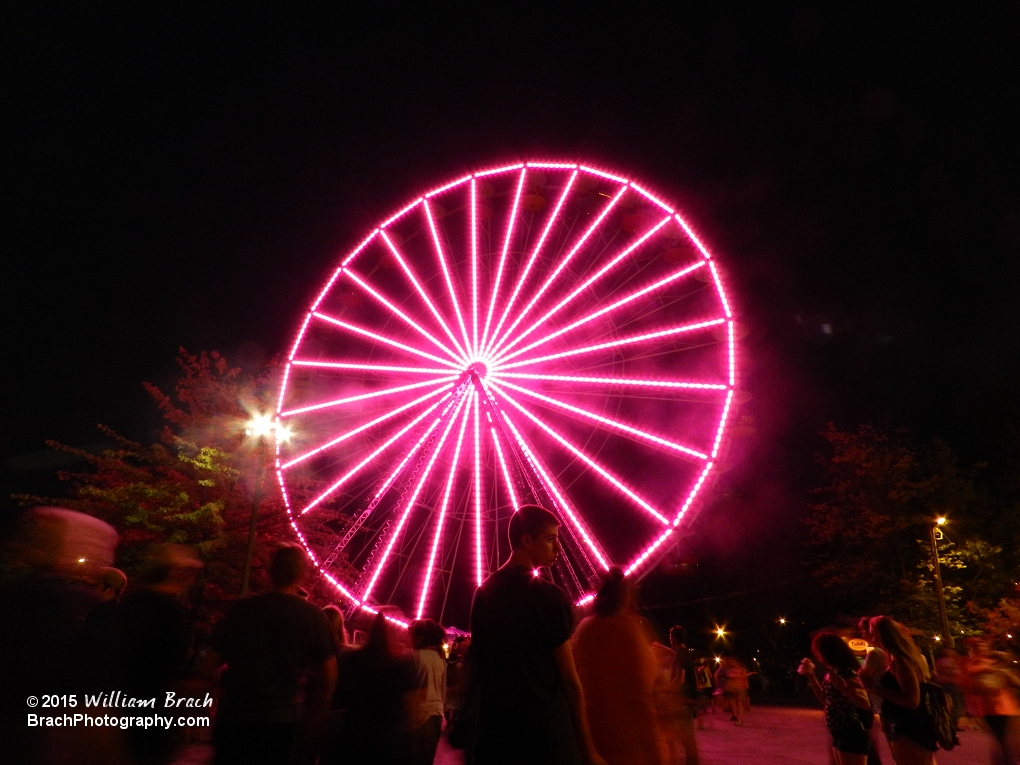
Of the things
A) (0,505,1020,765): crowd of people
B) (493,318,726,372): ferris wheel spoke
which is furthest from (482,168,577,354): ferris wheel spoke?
(0,505,1020,765): crowd of people

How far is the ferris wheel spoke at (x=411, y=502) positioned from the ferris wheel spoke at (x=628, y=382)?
117cm

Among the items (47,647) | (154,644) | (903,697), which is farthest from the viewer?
(903,697)

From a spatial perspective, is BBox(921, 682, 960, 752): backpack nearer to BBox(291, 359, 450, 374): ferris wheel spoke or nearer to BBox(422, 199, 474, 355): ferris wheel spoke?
BBox(422, 199, 474, 355): ferris wheel spoke

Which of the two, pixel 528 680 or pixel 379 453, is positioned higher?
pixel 379 453

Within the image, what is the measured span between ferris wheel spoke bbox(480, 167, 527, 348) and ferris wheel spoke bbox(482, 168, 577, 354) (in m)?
0.17

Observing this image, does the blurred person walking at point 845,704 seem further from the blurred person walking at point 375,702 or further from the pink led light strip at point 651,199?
the pink led light strip at point 651,199

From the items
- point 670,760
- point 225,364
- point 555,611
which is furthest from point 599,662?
point 225,364

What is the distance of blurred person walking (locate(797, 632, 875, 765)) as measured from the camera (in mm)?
5855

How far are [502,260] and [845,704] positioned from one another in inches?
379

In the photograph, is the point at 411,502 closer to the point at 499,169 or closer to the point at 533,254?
the point at 533,254

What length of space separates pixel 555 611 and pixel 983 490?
2951 cm

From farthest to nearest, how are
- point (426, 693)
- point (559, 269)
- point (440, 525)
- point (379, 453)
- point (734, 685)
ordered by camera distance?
Answer: point (734, 685) < point (559, 269) < point (379, 453) < point (440, 525) < point (426, 693)

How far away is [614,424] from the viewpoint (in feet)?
40.3

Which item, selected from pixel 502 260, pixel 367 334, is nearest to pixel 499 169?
pixel 502 260
